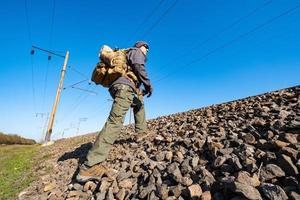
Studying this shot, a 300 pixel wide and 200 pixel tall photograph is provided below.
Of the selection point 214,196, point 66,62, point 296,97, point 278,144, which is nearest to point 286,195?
point 214,196

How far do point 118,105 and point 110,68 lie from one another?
992 mm

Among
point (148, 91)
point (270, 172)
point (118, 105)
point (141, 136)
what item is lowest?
point (270, 172)

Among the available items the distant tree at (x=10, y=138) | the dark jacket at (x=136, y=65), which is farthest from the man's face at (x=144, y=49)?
the distant tree at (x=10, y=138)

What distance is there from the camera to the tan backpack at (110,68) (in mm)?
6461

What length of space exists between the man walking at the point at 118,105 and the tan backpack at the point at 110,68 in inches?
4.8

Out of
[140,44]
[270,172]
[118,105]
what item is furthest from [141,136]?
[270,172]

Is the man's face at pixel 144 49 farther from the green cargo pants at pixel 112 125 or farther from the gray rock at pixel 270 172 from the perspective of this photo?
the gray rock at pixel 270 172

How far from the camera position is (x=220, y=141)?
5.27 m

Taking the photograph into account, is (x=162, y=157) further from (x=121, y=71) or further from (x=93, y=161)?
(x=121, y=71)

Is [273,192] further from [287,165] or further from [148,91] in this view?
[148,91]

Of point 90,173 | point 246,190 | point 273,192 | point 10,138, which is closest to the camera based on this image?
point 273,192

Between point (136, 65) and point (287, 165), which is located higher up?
point (136, 65)

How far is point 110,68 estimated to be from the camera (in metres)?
6.52

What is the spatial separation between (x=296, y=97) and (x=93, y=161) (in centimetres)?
595
